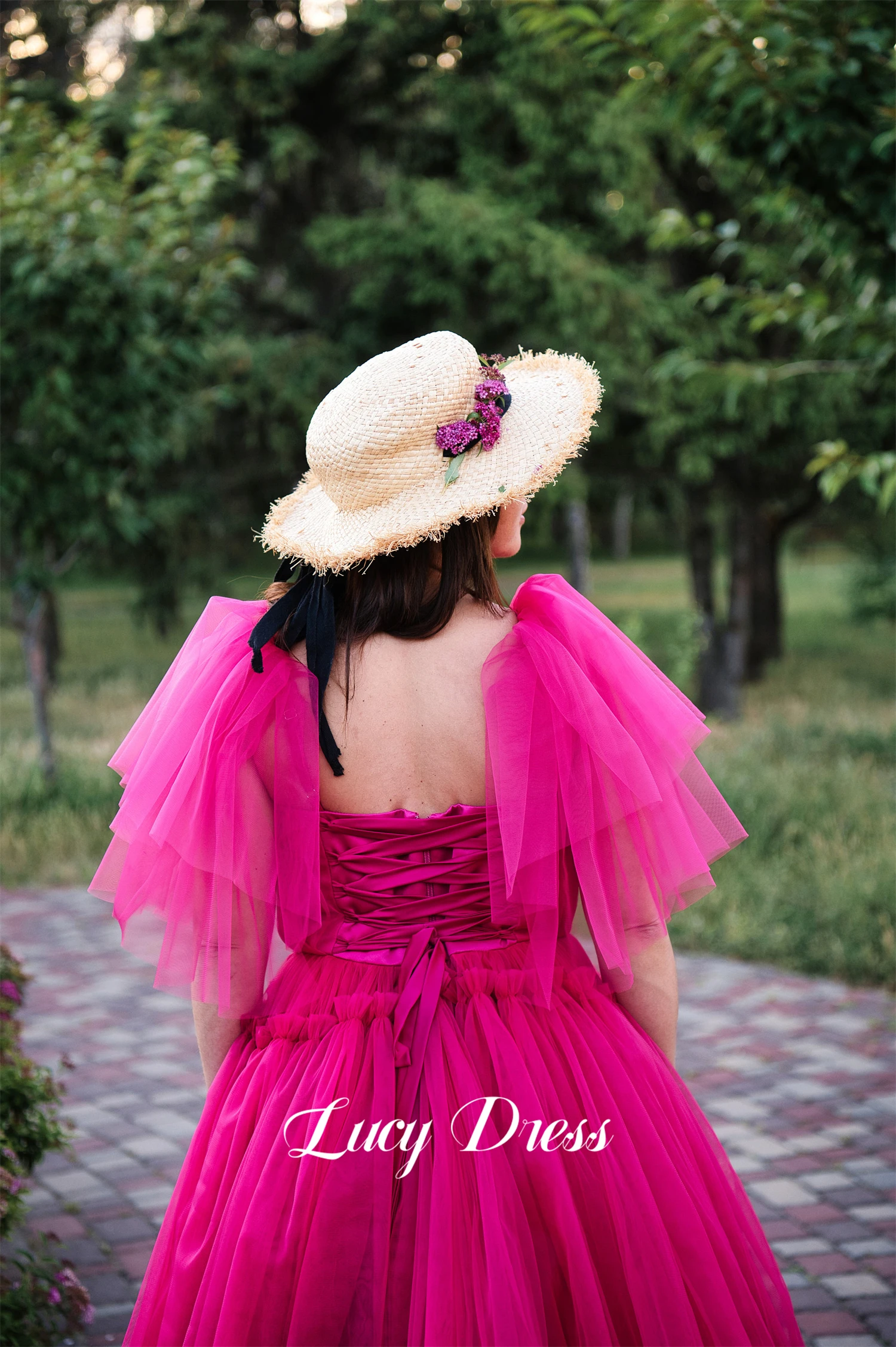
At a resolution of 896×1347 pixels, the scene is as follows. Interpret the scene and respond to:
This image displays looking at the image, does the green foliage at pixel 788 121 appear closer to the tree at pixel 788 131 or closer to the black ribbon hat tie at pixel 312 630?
the tree at pixel 788 131

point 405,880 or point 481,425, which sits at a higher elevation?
point 481,425

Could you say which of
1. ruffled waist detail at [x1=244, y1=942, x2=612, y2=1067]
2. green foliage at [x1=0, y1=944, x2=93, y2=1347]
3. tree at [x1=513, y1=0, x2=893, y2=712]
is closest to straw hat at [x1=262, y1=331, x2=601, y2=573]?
ruffled waist detail at [x1=244, y1=942, x2=612, y2=1067]

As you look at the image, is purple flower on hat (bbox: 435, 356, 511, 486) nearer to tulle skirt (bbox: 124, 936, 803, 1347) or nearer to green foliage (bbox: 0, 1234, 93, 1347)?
tulle skirt (bbox: 124, 936, 803, 1347)

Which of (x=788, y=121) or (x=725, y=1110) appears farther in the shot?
(x=725, y=1110)

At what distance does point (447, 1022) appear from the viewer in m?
1.91

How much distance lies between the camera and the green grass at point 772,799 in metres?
6.06

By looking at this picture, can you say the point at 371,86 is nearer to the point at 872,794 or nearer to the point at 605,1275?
the point at 872,794

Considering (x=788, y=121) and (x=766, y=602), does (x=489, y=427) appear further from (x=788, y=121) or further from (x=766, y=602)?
(x=766, y=602)

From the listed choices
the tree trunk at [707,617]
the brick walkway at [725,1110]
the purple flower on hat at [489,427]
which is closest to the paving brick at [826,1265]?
the brick walkway at [725,1110]

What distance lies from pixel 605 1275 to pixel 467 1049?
380mm

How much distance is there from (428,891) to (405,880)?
0.05m

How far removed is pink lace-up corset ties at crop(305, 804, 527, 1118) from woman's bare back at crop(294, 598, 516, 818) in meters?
0.04

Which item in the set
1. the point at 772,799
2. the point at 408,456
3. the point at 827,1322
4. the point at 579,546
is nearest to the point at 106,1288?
the point at 827,1322

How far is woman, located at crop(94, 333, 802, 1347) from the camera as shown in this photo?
1806 mm
